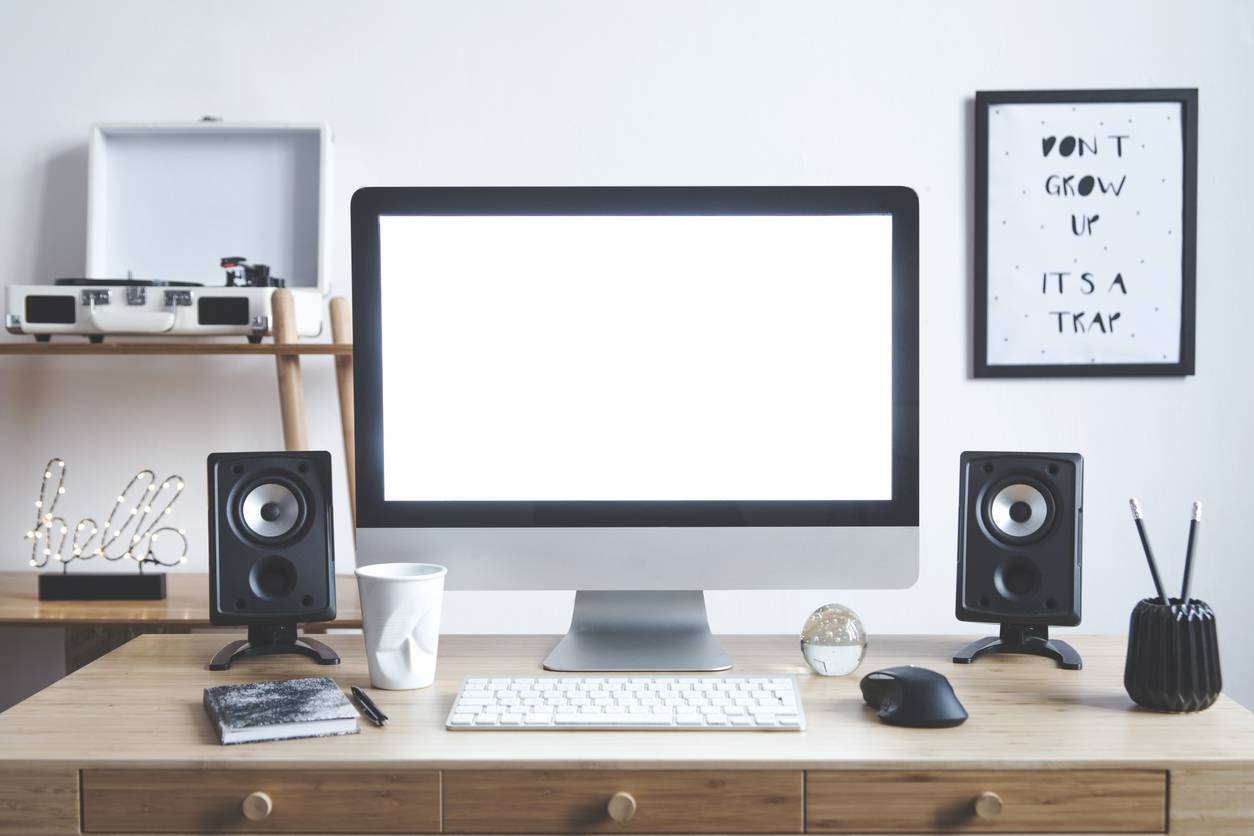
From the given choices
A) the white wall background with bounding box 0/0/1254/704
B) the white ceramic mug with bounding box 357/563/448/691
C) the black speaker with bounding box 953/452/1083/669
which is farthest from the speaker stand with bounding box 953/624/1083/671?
the white wall background with bounding box 0/0/1254/704

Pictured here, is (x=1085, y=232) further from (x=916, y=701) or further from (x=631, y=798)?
(x=631, y=798)

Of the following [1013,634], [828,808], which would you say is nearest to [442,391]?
[828,808]

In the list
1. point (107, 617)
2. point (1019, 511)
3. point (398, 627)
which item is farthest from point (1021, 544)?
point (107, 617)

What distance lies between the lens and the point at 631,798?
794 millimetres

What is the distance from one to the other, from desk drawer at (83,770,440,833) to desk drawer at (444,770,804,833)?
3 cm

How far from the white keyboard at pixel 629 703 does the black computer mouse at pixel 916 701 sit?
0.25 feet

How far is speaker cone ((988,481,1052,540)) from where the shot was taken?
1091 millimetres

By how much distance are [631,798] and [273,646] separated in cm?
51

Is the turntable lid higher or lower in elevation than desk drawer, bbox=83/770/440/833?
higher

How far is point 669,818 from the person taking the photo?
800mm

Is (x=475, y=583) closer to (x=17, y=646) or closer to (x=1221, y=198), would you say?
(x=17, y=646)

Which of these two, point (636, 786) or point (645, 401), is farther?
point (645, 401)

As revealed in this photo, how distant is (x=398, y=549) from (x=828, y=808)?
0.51 m

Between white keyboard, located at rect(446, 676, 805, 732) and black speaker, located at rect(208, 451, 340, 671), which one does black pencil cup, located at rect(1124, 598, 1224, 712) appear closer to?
white keyboard, located at rect(446, 676, 805, 732)
